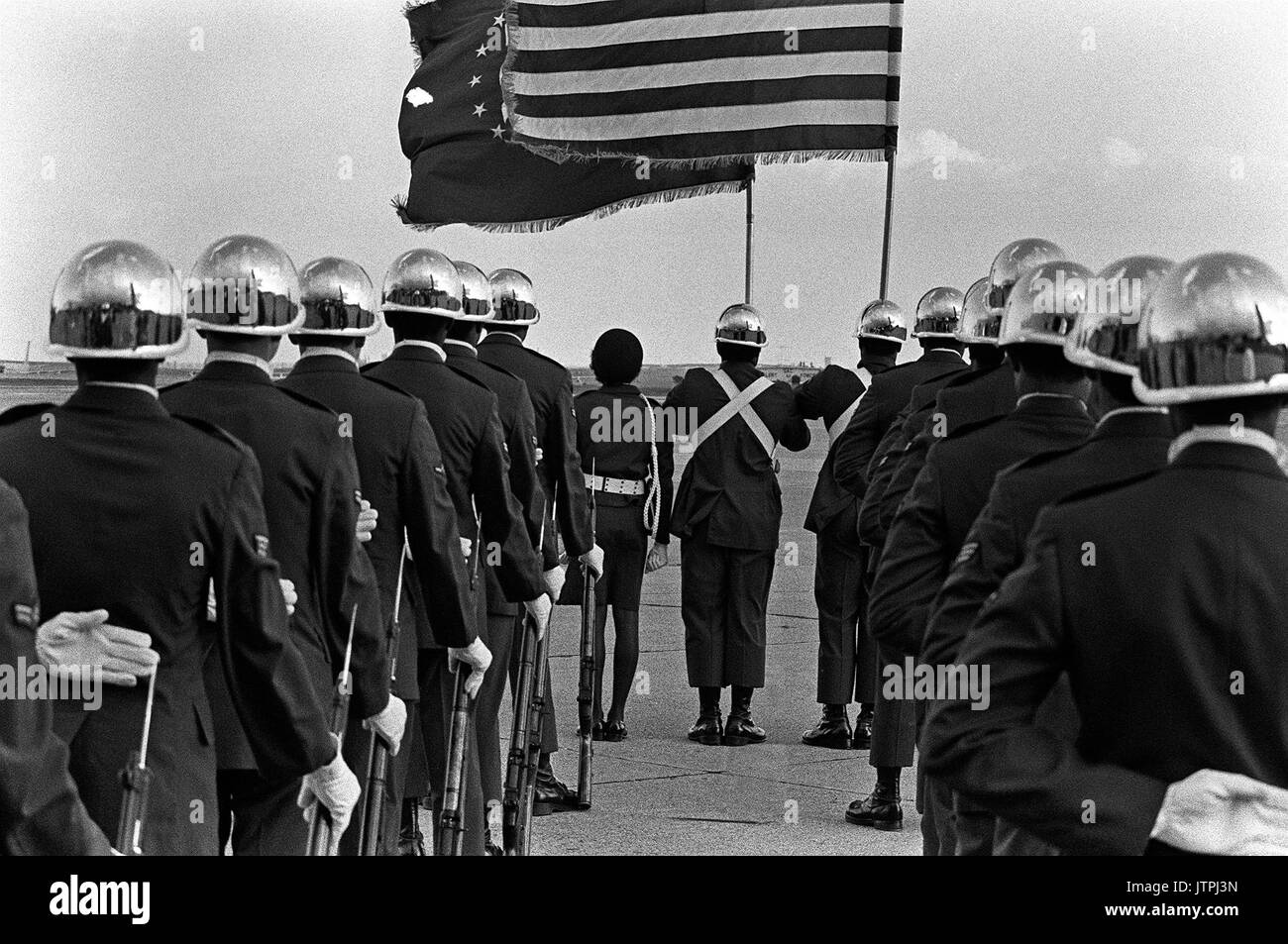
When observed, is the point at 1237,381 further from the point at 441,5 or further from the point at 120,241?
the point at 441,5

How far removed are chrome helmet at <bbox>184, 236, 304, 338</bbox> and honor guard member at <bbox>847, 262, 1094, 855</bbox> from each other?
189 cm

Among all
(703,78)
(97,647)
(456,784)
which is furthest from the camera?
(703,78)

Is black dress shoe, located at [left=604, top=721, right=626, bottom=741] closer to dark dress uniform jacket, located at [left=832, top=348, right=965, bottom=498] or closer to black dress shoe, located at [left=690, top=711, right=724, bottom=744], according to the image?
black dress shoe, located at [left=690, top=711, right=724, bottom=744]

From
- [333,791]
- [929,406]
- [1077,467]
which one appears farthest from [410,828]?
[1077,467]

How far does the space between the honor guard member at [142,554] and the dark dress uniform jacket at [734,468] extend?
5.81m

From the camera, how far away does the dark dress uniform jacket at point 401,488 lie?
19.5 ft

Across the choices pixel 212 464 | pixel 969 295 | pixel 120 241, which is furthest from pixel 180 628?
pixel 969 295

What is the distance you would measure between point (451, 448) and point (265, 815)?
2201 mm

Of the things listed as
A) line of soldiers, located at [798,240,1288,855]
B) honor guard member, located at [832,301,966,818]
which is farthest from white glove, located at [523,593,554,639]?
line of soldiers, located at [798,240,1288,855]

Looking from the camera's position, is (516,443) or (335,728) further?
(516,443)

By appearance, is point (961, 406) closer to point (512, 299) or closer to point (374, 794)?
point (374, 794)

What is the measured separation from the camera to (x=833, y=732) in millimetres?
9719

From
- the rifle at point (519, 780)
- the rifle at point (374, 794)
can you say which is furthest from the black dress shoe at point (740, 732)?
the rifle at point (374, 794)

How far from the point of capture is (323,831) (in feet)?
15.8
